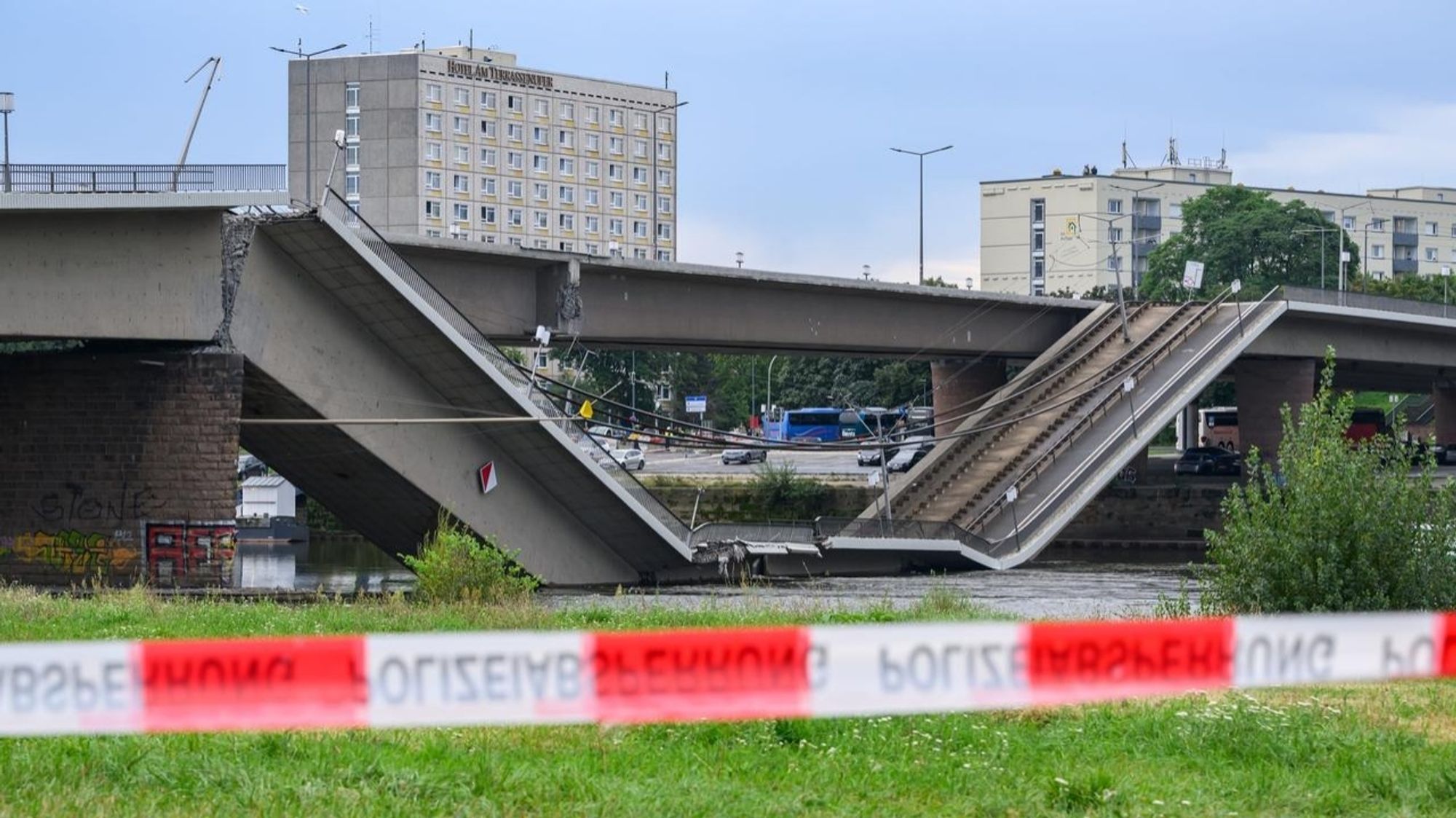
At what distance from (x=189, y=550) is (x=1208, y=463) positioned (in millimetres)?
52742

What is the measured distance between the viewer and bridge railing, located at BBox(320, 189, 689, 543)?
29.5m

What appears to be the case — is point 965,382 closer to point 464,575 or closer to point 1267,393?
point 1267,393

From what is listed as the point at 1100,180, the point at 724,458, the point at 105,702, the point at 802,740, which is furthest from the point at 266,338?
the point at 1100,180

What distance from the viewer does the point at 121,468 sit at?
29.5 metres

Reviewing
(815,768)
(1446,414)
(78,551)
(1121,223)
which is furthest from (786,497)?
(1121,223)

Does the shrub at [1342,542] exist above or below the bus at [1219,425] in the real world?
above

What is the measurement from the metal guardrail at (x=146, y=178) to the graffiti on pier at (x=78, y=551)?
5.83 meters

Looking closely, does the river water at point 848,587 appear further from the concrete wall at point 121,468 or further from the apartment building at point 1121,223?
the apartment building at point 1121,223

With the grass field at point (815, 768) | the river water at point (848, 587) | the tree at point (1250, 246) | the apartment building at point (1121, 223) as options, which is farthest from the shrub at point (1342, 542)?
the apartment building at point (1121, 223)

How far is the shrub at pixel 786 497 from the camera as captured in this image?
61406mm

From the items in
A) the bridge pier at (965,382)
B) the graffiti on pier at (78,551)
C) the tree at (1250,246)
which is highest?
the tree at (1250,246)

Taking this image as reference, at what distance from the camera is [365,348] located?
31234 mm

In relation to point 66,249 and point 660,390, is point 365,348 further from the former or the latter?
point 660,390

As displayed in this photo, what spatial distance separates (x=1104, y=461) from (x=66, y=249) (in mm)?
25897
